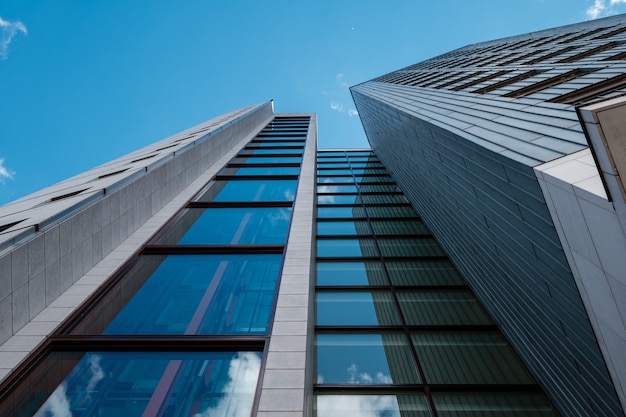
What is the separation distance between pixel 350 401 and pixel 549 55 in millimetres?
22383

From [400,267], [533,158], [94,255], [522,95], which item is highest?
[522,95]

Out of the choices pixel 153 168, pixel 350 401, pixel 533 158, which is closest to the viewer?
pixel 533 158

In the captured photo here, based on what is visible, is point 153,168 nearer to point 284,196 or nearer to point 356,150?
point 284,196

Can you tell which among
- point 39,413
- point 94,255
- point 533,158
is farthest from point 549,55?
point 39,413

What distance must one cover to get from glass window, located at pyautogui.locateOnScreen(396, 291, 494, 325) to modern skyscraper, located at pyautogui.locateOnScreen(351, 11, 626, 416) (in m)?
0.44

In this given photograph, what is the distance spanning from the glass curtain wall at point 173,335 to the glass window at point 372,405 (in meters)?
2.15

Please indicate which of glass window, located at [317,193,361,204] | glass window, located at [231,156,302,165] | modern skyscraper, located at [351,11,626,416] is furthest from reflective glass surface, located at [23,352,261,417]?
glass window, located at [231,156,302,165]

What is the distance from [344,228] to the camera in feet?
52.8

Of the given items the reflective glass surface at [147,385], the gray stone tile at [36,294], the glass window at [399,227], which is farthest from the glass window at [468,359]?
the gray stone tile at [36,294]

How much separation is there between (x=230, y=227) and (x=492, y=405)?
8363 millimetres

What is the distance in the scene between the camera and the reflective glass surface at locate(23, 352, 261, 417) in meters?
5.30

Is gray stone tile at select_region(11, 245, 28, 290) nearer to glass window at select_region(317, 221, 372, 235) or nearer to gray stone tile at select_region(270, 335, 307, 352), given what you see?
gray stone tile at select_region(270, 335, 307, 352)

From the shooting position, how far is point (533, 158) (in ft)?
19.2

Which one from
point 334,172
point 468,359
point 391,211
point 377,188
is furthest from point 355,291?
point 334,172
